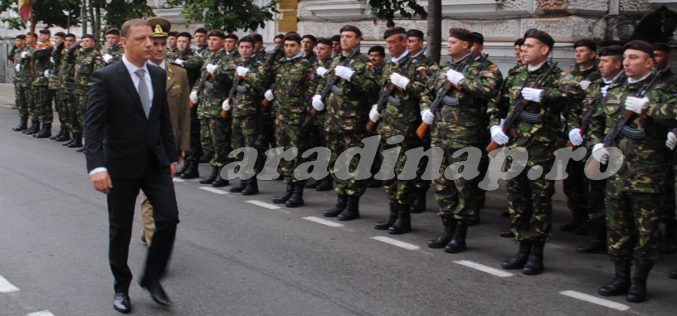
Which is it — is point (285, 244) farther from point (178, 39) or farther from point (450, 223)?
point (178, 39)

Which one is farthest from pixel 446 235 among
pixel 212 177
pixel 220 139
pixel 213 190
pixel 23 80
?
pixel 23 80

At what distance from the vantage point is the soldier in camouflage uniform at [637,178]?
614 cm

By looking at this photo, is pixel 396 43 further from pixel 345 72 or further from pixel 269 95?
pixel 269 95

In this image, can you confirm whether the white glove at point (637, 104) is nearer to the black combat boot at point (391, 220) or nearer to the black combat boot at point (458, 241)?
the black combat boot at point (458, 241)

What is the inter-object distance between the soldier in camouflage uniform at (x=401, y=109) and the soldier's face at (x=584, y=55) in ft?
5.23

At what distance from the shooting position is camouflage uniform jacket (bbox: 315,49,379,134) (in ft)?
28.9

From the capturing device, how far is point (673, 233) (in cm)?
800

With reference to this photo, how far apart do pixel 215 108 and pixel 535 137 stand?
16.8 feet

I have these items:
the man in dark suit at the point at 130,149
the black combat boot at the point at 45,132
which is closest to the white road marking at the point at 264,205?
the man in dark suit at the point at 130,149

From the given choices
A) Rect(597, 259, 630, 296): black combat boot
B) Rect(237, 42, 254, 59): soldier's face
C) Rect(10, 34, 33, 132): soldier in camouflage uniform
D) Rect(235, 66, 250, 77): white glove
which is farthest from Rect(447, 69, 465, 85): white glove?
Rect(10, 34, 33, 132): soldier in camouflage uniform

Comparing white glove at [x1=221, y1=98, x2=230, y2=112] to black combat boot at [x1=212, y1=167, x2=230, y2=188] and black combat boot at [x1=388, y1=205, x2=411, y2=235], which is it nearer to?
black combat boot at [x1=212, y1=167, x2=230, y2=188]

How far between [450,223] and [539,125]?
1.38 m

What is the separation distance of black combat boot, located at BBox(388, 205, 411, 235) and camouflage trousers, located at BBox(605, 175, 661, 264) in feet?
7.69

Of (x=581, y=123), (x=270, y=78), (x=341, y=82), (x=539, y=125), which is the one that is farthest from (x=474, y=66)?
(x=270, y=78)
